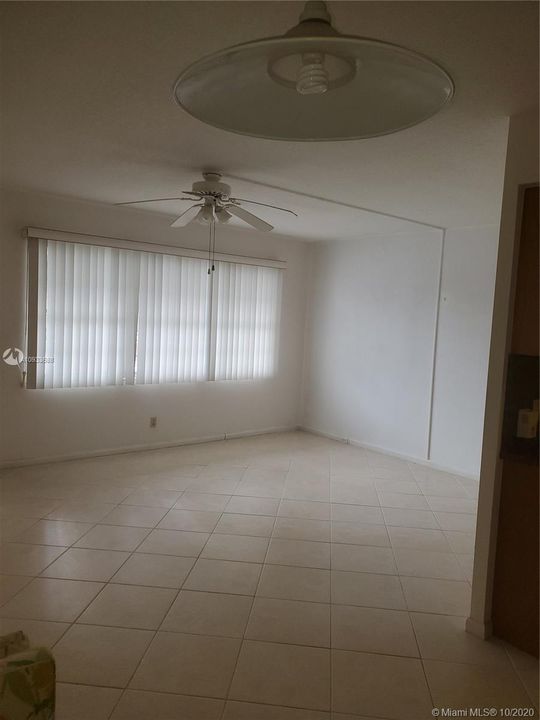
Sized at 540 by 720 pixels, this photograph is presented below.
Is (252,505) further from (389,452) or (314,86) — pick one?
(314,86)

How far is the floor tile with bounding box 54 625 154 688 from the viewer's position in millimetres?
2121

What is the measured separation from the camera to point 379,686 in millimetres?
2133

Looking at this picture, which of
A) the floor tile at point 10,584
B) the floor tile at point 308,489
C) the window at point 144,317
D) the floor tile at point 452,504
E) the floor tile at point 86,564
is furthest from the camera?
the window at point 144,317

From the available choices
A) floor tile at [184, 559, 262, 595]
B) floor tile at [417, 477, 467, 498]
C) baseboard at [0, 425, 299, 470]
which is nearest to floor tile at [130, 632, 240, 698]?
floor tile at [184, 559, 262, 595]

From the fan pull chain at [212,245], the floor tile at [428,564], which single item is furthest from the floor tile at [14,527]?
the fan pull chain at [212,245]

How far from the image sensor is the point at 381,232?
18.9ft

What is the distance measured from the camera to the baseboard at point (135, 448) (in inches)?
188

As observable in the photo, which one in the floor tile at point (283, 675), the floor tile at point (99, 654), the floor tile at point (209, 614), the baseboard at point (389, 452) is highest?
the baseboard at point (389, 452)

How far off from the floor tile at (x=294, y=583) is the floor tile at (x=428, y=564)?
1.72ft

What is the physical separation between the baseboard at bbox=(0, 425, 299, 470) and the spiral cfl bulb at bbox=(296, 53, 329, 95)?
4.50 metres

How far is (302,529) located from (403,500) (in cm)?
116

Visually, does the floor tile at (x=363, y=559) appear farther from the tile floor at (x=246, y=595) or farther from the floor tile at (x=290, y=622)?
the floor tile at (x=290, y=622)

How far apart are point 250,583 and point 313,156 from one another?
2.52 meters

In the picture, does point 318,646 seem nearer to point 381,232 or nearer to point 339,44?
point 339,44
